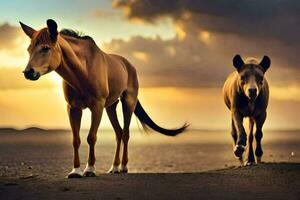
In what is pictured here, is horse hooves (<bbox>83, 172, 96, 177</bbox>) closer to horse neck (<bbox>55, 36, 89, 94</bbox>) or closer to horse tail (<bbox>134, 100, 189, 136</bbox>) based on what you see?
horse neck (<bbox>55, 36, 89, 94</bbox>)

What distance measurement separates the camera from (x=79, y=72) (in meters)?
11.4

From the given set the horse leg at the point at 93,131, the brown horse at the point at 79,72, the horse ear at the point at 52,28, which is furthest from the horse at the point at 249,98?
the horse ear at the point at 52,28

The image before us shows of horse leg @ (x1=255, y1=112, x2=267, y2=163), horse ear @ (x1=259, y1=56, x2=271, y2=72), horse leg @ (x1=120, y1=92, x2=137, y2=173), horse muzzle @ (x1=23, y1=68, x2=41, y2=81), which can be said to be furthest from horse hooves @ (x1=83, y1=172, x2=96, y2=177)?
horse ear @ (x1=259, y1=56, x2=271, y2=72)

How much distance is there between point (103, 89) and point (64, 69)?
0.84 metres

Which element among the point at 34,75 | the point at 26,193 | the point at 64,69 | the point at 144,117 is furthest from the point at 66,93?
the point at 144,117

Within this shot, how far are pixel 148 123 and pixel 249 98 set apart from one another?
2948mm

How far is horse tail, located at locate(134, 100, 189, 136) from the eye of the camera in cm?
1465

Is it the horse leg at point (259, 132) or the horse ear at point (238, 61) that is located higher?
the horse ear at point (238, 61)

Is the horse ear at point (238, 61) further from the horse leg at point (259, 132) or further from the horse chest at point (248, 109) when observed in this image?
the horse leg at point (259, 132)

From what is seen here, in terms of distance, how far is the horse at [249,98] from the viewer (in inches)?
496

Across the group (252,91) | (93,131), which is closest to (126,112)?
(93,131)

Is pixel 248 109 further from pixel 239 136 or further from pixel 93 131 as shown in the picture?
pixel 93 131

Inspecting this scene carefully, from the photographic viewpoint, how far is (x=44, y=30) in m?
10.9

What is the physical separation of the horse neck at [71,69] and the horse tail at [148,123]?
3.35 m
